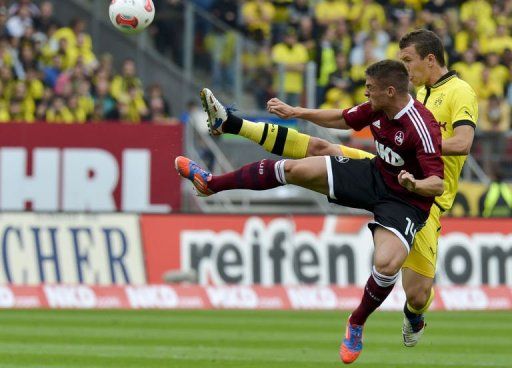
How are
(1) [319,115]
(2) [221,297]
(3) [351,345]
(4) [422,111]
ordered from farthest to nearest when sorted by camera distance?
(2) [221,297] → (1) [319,115] → (3) [351,345] → (4) [422,111]

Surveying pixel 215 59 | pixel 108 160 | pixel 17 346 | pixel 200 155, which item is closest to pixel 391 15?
pixel 215 59

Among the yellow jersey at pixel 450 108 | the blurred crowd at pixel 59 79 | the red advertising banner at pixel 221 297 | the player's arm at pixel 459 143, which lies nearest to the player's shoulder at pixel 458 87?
the yellow jersey at pixel 450 108

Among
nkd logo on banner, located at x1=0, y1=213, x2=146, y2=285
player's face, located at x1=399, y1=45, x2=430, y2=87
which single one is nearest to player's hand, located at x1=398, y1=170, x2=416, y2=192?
player's face, located at x1=399, y1=45, x2=430, y2=87

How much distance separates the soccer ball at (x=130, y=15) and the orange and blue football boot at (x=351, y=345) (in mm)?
→ 3267

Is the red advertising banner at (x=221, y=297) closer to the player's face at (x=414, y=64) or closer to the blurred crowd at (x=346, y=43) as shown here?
Answer: the blurred crowd at (x=346, y=43)

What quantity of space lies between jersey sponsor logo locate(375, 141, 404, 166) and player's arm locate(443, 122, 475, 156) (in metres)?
0.39

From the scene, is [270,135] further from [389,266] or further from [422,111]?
[389,266]

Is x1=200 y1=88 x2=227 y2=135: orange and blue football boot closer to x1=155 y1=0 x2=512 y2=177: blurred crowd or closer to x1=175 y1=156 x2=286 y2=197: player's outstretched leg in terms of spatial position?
x1=175 y1=156 x2=286 y2=197: player's outstretched leg

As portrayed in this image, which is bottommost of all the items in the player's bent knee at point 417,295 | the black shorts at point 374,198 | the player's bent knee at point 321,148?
the player's bent knee at point 417,295

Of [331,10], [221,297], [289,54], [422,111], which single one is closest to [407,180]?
[422,111]

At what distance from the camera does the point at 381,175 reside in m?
10.7

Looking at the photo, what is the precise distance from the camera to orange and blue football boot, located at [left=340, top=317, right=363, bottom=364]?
34.7 feet

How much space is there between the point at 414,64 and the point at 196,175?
2121 mm

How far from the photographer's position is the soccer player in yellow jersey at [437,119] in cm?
1108
